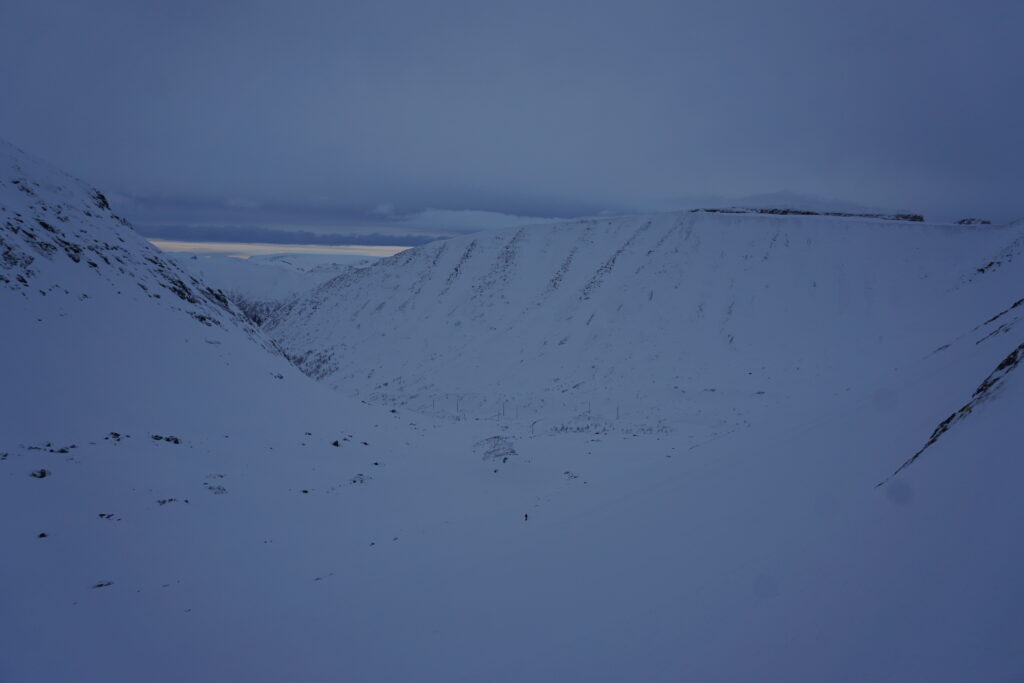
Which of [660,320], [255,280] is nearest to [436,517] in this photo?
[660,320]

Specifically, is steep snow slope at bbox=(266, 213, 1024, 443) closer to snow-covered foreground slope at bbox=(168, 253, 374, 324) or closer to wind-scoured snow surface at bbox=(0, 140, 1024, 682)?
wind-scoured snow surface at bbox=(0, 140, 1024, 682)

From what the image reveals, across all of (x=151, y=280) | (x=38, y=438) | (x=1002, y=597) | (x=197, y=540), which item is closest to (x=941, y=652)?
(x=1002, y=597)

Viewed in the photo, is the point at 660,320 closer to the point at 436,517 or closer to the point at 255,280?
the point at 436,517

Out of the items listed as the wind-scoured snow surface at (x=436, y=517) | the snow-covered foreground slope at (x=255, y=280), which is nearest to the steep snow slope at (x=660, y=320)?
the wind-scoured snow surface at (x=436, y=517)

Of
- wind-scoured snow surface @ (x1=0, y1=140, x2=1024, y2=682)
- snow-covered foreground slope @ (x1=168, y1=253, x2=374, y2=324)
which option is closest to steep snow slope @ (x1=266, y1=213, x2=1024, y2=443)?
wind-scoured snow surface @ (x1=0, y1=140, x2=1024, y2=682)

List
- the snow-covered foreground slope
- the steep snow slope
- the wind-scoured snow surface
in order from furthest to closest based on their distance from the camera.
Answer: the snow-covered foreground slope, the steep snow slope, the wind-scoured snow surface

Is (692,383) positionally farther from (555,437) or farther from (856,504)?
(856,504)

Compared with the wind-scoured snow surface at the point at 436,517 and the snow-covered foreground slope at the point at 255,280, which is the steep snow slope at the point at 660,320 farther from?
the snow-covered foreground slope at the point at 255,280
